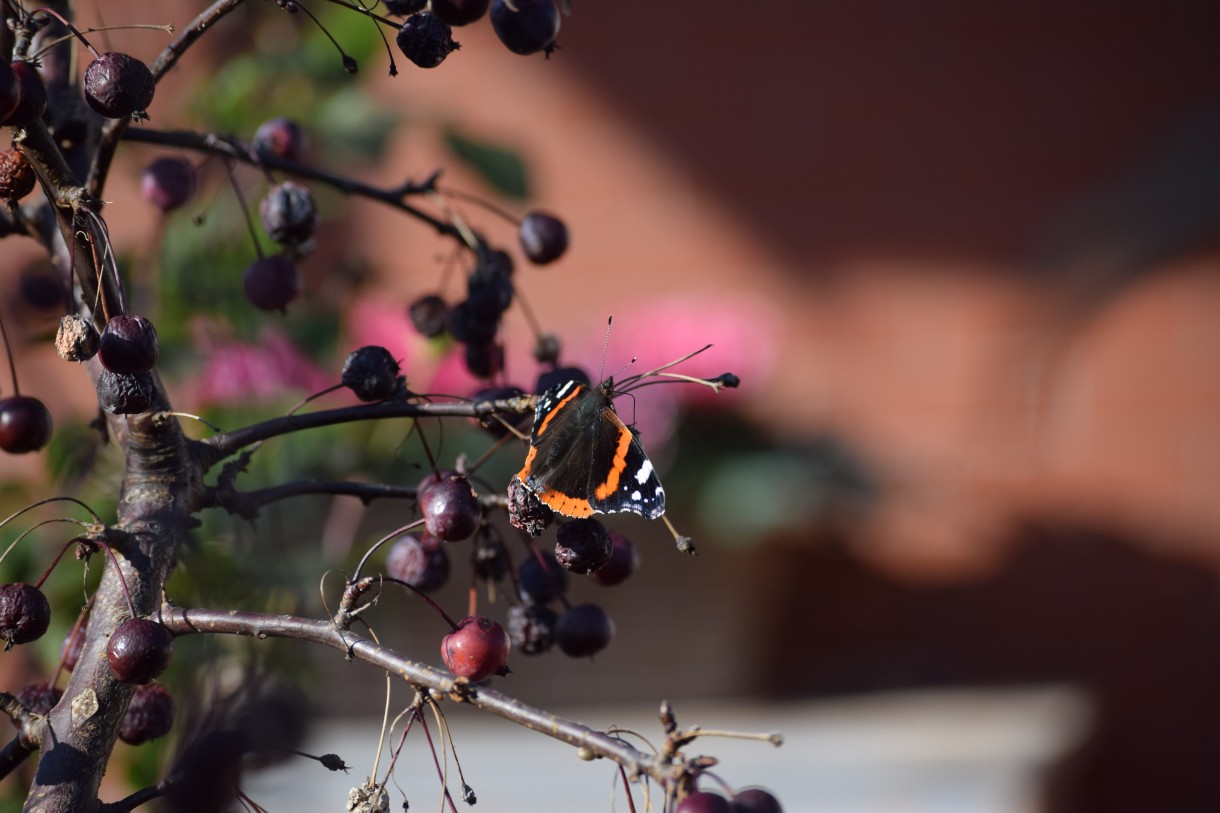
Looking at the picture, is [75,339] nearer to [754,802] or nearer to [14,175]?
[14,175]

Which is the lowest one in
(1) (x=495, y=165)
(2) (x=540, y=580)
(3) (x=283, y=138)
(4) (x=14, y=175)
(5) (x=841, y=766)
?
(5) (x=841, y=766)

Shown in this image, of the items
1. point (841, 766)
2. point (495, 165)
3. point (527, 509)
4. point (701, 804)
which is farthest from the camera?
point (841, 766)

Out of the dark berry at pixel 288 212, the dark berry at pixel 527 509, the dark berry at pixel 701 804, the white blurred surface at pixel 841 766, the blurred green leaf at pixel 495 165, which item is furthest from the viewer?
the white blurred surface at pixel 841 766

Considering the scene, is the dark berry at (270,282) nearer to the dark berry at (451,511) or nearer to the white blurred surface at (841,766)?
the dark berry at (451,511)

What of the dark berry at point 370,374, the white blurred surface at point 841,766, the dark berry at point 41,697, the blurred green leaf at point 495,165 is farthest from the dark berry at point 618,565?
the white blurred surface at point 841,766

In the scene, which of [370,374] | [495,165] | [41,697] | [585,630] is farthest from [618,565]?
[495,165]
